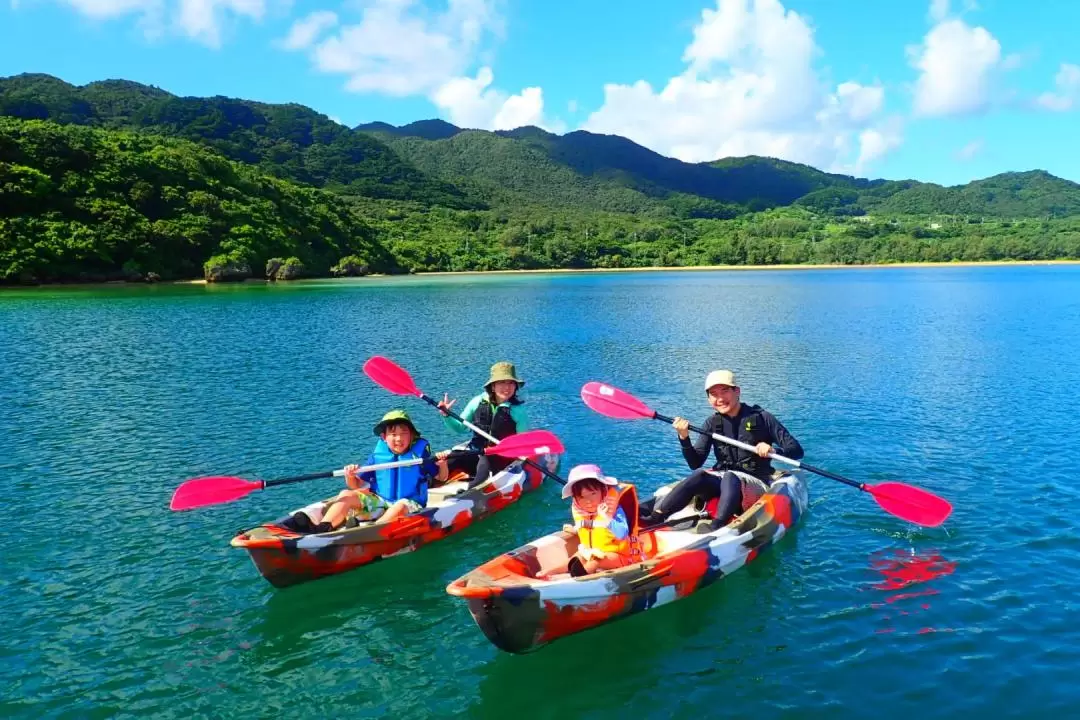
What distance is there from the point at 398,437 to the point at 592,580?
352 cm

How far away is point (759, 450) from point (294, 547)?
572 centimetres

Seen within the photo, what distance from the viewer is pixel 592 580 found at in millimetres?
6922

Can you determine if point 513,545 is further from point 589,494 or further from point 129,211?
point 129,211

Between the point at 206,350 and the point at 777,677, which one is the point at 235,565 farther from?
the point at 206,350

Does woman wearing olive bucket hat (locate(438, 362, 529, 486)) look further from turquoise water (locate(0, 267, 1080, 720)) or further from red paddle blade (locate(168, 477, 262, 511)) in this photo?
red paddle blade (locate(168, 477, 262, 511))

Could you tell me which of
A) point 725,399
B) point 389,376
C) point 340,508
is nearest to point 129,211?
point 389,376

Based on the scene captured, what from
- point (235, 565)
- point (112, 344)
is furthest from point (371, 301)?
point (235, 565)

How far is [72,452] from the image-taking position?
45.3ft

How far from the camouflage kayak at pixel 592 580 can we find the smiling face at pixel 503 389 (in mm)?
3430

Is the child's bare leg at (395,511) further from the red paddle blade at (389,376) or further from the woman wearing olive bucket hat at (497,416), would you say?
the red paddle blade at (389,376)

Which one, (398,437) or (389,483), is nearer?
(398,437)

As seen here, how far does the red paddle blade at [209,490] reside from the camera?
858 cm

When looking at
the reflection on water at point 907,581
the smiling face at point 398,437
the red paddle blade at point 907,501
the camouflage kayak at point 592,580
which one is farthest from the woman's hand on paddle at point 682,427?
the smiling face at point 398,437

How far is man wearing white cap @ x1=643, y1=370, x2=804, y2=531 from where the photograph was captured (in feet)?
30.3
